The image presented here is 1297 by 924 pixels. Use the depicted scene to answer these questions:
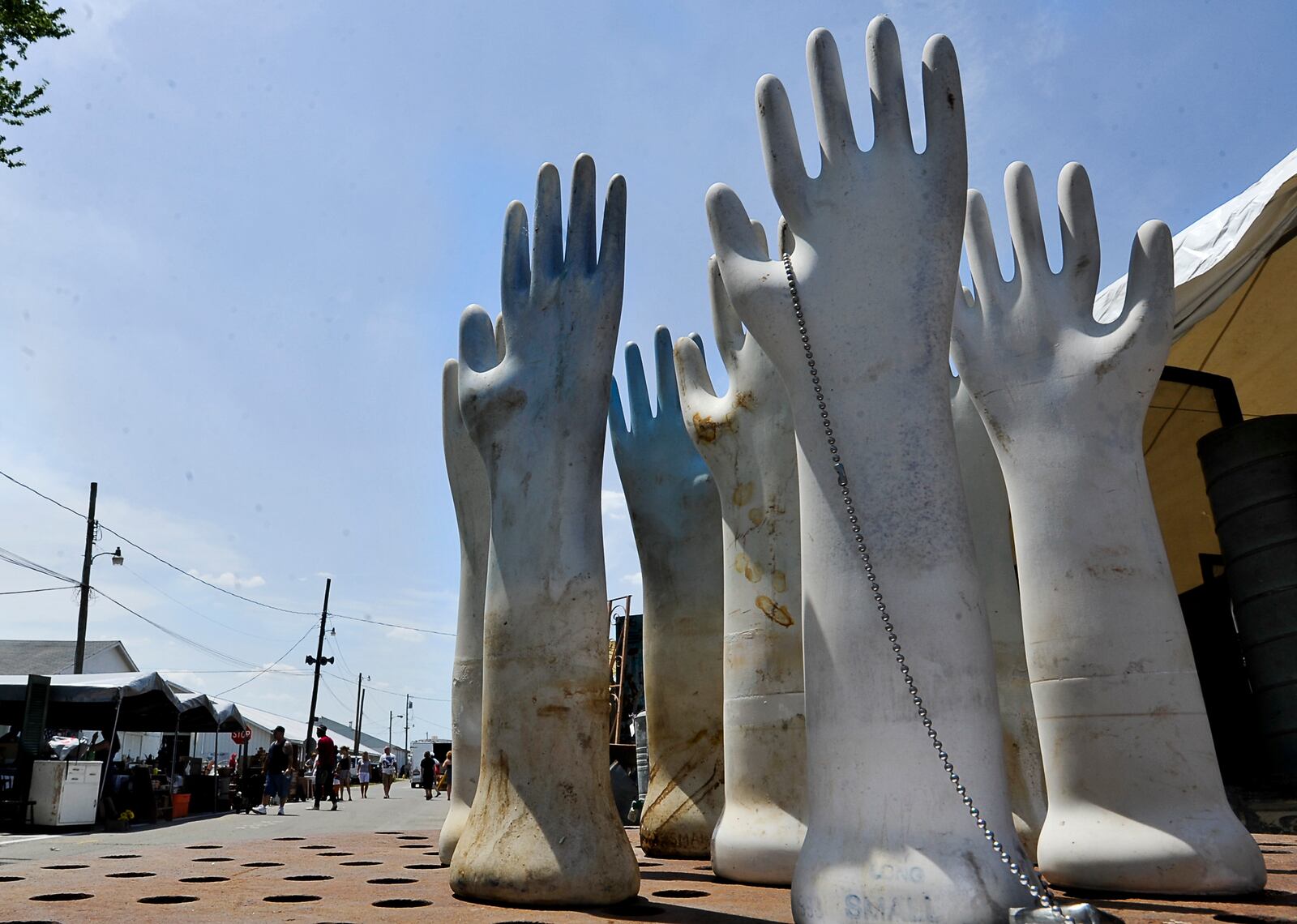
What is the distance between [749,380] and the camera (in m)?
7.34

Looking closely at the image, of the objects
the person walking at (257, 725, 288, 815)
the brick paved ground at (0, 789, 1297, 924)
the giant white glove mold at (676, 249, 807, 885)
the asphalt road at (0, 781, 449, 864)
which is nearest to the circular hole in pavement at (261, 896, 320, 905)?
the brick paved ground at (0, 789, 1297, 924)

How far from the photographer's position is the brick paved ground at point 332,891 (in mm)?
4738

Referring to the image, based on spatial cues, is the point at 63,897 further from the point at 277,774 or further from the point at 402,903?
the point at 277,774

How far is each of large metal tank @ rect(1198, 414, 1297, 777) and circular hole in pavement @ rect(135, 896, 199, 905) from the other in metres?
9.08

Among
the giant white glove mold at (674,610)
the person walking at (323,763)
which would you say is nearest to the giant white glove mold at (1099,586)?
the giant white glove mold at (674,610)

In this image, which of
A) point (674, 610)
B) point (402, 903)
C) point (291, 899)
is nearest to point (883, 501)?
point (402, 903)

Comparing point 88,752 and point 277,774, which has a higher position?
point 88,752

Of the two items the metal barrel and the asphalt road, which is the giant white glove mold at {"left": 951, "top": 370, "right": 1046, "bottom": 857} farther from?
the asphalt road

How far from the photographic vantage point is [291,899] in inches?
218

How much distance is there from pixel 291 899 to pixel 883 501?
3.96 m

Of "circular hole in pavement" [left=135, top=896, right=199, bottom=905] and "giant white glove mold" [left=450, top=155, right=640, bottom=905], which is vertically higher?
"giant white glove mold" [left=450, top=155, right=640, bottom=905]

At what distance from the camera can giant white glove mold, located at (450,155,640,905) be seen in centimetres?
520

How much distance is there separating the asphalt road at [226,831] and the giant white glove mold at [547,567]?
5503mm

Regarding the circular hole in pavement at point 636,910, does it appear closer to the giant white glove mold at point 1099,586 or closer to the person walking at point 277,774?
the giant white glove mold at point 1099,586
